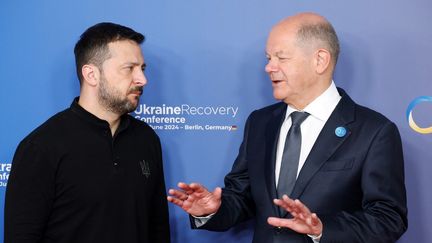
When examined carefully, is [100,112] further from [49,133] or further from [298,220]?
[298,220]

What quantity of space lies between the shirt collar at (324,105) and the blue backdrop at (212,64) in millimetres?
435

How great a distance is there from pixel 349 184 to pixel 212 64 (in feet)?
2.85

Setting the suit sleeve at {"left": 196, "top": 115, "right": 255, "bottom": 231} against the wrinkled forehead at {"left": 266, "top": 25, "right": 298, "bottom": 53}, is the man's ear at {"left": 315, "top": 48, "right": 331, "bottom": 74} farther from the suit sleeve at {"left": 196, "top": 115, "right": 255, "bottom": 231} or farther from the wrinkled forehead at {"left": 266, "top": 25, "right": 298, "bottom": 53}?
the suit sleeve at {"left": 196, "top": 115, "right": 255, "bottom": 231}

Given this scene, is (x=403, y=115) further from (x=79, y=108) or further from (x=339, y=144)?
(x=79, y=108)

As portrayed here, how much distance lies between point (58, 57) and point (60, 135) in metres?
0.62

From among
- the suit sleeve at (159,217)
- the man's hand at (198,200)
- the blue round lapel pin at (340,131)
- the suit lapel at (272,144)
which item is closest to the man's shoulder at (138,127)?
the suit sleeve at (159,217)

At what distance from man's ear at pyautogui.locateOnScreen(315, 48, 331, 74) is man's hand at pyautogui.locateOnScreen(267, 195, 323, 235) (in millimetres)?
564

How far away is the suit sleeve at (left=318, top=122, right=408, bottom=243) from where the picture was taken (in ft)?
5.29

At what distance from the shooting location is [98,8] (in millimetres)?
2273

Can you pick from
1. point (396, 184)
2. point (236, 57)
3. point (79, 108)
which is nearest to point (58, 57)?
point (79, 108)

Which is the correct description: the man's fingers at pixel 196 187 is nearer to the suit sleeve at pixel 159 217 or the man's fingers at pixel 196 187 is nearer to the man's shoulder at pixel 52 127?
the suit sleeve at pixel 159 217

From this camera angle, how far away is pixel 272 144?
188cm

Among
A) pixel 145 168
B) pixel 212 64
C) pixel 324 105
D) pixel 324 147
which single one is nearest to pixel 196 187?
pixel 145 168

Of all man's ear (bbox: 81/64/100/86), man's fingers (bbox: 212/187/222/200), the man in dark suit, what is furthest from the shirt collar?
man's ear (bbox: 81/64/100/86)
